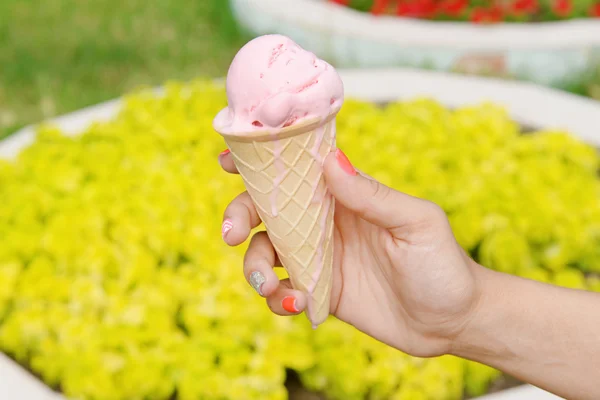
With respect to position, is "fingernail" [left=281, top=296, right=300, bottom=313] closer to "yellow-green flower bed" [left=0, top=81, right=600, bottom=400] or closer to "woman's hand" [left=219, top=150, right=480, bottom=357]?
"woman's hand" [left=219, top=150, right=480, bottom=357]

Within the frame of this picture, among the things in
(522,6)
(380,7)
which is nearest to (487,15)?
(522,6)

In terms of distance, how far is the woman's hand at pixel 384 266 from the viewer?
1.44 m

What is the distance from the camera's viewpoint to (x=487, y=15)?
545cm

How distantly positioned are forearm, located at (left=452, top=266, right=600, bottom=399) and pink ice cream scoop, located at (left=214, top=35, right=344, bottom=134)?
64 centimetres

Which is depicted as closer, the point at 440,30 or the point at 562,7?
the point at 440,30

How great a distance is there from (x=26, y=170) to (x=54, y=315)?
3.26 feet

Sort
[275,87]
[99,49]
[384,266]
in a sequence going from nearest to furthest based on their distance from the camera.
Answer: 1. [275,87]
2. [384,266]
3. [99,49]

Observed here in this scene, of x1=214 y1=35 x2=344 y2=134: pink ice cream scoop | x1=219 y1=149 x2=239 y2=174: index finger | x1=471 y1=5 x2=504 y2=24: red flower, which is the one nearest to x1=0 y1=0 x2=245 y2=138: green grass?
x1=471 y1=5 x2=504 y2=24: red flower

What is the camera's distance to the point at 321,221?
1.50 metres

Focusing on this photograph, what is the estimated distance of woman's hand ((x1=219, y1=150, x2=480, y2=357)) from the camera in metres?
1.44

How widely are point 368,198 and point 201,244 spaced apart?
1.19 metres

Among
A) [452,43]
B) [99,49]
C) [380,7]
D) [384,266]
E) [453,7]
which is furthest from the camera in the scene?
[99,49]

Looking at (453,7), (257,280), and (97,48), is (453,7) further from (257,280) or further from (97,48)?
(257,280)

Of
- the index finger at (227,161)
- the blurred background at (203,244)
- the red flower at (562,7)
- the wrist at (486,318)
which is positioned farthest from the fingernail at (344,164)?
the red flower at (562,7)
